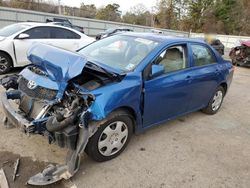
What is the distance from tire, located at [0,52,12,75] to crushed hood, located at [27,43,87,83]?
4144 mm

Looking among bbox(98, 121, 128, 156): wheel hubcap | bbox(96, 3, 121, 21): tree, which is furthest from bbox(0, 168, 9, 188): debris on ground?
bbox(96, 3, 121, 21): tree

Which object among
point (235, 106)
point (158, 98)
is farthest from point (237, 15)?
point (158, 98)

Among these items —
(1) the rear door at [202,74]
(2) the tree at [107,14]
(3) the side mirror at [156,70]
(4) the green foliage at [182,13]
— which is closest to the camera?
(3) the side mirror at [156,70]

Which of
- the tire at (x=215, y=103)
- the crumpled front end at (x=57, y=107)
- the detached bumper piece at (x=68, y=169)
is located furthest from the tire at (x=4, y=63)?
the tire at (x=215, y=103)

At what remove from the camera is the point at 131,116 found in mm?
3449

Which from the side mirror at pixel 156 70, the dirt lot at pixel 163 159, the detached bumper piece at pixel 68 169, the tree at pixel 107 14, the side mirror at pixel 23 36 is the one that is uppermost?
the tree at pixel 107 14

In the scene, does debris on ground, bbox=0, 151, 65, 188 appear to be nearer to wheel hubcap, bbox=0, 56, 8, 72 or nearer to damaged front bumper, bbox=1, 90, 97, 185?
damaged front bumper, bbox=1, 90, 97, 185

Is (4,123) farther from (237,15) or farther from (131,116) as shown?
(237,15)

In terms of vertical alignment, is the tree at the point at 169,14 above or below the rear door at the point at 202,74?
above

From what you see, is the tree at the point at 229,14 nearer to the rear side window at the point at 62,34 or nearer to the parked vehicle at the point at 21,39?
the rear side window at the point at 62,34

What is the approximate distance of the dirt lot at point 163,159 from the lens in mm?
3066

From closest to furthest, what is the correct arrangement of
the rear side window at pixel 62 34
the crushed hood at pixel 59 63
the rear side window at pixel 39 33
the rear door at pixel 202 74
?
1. the crushed hood at pixel 59 63
2. the rear door at pixel 202 74
3. the rear side window at pixel 39 33
4. the rear side window at pixel 62 34

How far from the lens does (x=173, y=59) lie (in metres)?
4.07

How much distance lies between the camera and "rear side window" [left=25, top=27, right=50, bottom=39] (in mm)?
7406
